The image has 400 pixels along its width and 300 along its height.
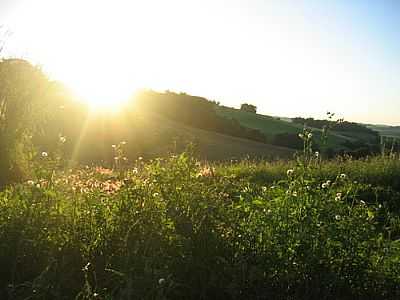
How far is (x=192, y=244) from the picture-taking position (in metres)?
4.34

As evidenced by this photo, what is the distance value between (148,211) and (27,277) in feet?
3.67

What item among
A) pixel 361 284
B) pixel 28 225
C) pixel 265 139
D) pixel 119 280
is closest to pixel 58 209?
pixel 28 225

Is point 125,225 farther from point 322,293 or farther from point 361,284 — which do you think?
point 361,284

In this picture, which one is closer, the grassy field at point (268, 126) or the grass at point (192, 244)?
the grass at point (192, 244)

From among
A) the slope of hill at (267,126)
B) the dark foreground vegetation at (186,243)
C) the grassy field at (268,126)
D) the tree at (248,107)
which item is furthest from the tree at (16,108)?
the tree at (248,107)

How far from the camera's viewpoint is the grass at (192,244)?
4.19 m

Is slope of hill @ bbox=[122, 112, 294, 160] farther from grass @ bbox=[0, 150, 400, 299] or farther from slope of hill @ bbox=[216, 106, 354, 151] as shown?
grass @ bbox=[0, 150, 400, 299]

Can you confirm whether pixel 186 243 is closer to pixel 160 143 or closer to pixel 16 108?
pixel 16 108

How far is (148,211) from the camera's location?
446 centimetres

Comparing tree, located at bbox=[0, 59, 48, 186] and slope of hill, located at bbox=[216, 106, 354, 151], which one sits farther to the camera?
slope of hill, located at bbox=[216, 106, 354, 151]

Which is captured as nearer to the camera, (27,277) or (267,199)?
(27,277)

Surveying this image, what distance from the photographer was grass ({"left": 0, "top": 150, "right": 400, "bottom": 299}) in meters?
4.19

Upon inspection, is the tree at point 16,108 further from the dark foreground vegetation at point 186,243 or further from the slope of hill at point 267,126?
the slope of hill at point 267,126

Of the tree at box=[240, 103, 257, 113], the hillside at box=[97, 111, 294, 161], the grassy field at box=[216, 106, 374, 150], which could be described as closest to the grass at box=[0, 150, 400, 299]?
the hillside at box=[97, 111, 294, 161]
